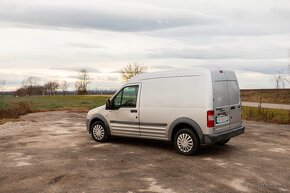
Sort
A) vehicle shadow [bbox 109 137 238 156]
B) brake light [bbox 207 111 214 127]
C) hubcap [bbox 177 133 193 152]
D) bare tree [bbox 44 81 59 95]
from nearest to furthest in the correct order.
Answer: brake light [bbox 207 111 214 127], hubcap [bbox 177 133 193 152], vehicle shadow [bbox 109 137 238 156], bare tree [bbox 44 81 59 95]

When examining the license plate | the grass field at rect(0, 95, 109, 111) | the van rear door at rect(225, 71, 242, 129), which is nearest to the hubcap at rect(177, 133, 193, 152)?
the license plate

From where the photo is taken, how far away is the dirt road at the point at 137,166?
6.26m

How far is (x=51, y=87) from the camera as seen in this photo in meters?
104

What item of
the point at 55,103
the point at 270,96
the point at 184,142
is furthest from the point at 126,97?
the point at 270,96

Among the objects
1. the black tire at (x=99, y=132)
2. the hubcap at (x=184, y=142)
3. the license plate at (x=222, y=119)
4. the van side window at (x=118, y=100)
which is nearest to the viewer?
the license plate at (x=222, y=119)

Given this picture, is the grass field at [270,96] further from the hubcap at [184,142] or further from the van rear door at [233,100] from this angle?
the hubcap at [184,142]

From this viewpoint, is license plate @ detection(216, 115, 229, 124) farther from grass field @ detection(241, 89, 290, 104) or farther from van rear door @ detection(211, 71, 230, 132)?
grass field @ detection(241, 89, 290, 104)

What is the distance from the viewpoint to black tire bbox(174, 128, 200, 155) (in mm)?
8508

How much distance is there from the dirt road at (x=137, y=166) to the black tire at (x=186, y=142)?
186 mm

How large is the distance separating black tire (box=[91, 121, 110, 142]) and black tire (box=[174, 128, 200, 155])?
264 cm

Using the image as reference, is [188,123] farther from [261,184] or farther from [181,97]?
[261,184]

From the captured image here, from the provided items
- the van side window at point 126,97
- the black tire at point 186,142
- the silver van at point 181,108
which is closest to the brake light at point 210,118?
the silver van at point 181,108

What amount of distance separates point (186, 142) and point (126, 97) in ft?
7.74

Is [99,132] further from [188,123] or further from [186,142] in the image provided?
[188,123]
